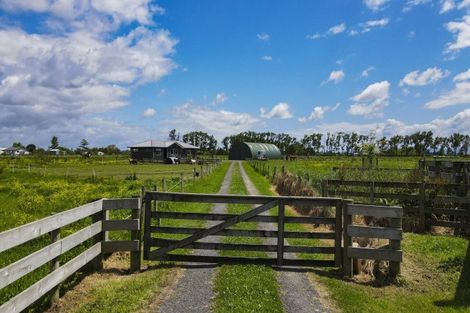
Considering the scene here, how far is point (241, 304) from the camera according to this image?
6367 mm

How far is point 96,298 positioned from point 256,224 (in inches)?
292

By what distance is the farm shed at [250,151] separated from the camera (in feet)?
360

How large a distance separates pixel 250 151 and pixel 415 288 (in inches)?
3990

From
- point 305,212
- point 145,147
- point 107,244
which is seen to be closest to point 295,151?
point 145,147

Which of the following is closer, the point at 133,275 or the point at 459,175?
the point at 133,275

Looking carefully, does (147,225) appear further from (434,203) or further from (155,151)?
(155,151)

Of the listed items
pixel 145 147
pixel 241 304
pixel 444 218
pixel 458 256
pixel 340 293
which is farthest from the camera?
pixel 145 147

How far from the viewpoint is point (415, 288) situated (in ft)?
25.8

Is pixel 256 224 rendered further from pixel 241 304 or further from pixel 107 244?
pixel 241 304

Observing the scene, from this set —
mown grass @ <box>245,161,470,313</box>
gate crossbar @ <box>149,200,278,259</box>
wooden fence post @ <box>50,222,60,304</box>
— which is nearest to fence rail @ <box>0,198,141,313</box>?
wooden fence post @ <box>50,222,60,304</box>

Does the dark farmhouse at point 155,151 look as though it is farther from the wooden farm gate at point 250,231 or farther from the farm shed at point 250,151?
the wooden farm gate at point 250,231

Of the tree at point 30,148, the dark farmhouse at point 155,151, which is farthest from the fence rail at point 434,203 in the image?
the tree at point 30,148

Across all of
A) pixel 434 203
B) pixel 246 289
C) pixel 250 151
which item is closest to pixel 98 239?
pixel 246 289

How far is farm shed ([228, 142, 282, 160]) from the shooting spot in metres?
110
